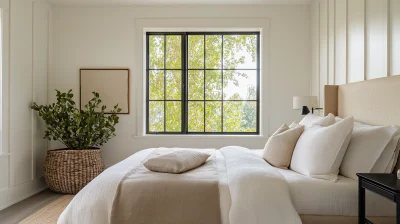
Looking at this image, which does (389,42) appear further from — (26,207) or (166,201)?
(26,207)

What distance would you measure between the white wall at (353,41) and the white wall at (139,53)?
0.30 m

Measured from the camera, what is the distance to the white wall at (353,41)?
9.12 ft

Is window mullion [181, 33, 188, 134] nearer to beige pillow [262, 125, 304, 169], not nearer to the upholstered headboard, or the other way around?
the upholstered headboard

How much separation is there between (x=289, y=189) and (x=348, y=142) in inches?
25.2

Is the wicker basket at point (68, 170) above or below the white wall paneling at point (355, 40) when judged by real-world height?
below

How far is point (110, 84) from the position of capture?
5.20 meters

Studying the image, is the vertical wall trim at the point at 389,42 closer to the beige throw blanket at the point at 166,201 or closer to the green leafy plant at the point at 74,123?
the beige throw blanket at the point at 166,201

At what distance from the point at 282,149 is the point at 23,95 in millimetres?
3349

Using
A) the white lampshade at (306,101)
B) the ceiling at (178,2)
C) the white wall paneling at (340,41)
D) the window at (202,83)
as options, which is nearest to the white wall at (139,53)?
the ceiling at (178,2)

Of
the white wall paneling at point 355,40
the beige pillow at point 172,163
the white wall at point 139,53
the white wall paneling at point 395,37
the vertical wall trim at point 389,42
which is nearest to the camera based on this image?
the beige pillow at point 172,163

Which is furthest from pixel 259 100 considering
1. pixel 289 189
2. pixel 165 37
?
pixel 289 189

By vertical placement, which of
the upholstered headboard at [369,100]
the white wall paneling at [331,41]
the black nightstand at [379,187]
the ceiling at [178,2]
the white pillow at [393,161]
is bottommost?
the black nightstand at [379,187]

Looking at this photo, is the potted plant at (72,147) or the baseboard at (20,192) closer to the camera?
the baseboard at (20,192)

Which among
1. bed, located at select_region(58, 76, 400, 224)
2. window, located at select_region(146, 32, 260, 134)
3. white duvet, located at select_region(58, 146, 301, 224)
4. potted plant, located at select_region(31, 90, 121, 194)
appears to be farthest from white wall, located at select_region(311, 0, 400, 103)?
potted plant, located at select_region(31, 90, 121, 194)
